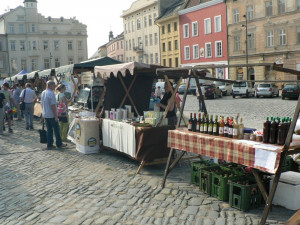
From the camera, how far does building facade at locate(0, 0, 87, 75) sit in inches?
3022

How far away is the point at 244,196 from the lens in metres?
5.20

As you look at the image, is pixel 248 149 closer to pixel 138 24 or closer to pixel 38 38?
pixel 138 24

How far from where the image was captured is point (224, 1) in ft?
138

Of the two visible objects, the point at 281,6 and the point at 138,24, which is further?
the point at 138,24

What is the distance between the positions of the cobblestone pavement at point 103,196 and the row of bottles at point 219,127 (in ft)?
3.57

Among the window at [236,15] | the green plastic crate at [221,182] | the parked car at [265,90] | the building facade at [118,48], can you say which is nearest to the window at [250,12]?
the window at [236,15]

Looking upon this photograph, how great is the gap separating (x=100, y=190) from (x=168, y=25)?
164 feet

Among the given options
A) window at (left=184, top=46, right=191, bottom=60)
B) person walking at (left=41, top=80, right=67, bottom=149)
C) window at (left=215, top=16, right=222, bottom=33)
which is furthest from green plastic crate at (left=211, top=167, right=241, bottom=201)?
window at (left=184, top=46, right=191, bottom=60)

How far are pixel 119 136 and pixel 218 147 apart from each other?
3.39 meters

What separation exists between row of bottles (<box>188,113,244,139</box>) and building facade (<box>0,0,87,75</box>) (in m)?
74.6

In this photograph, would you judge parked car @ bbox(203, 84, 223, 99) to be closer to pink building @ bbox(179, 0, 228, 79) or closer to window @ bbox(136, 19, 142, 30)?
pink building @ bbox(179, 0, 228, 79)

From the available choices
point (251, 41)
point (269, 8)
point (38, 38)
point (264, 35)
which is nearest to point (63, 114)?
point (264, 35)

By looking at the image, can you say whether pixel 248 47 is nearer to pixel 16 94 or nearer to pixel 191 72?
pixel 16 94

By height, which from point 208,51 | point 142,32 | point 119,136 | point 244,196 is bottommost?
point 244,196
